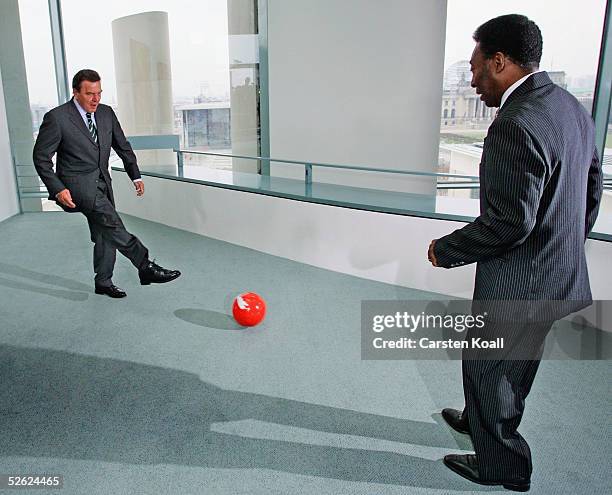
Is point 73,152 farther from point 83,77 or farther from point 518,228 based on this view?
point 518,228

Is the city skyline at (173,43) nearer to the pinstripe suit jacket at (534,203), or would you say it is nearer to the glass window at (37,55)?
the glass window at (37,55)

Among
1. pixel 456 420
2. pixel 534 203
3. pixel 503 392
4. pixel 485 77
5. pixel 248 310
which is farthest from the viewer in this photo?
pixel 248 310

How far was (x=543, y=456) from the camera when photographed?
6.72 ft

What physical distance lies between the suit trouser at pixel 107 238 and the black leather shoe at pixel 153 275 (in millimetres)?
63

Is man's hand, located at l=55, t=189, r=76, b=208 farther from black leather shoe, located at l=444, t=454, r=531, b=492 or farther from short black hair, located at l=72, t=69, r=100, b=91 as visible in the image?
black leather shoe, located at l=444, t=454, r=531, b=492

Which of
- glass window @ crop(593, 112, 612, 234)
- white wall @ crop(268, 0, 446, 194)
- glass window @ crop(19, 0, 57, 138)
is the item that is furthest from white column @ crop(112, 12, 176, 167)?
glass window @ crop(593, 112, 612, 234)

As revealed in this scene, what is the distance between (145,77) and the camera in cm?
662

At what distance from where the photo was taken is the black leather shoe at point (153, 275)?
147 inches

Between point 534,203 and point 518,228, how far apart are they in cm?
8

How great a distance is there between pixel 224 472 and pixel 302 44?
4386 mm

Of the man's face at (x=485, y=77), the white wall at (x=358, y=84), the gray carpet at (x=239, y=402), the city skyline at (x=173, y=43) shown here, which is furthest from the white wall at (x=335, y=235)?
the man's face at (x=485, y=77)

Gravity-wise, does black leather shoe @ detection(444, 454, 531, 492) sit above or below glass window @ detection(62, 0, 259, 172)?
below

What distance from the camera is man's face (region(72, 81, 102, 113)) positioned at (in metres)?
3.33

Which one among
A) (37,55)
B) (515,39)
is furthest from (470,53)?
(37,55)
